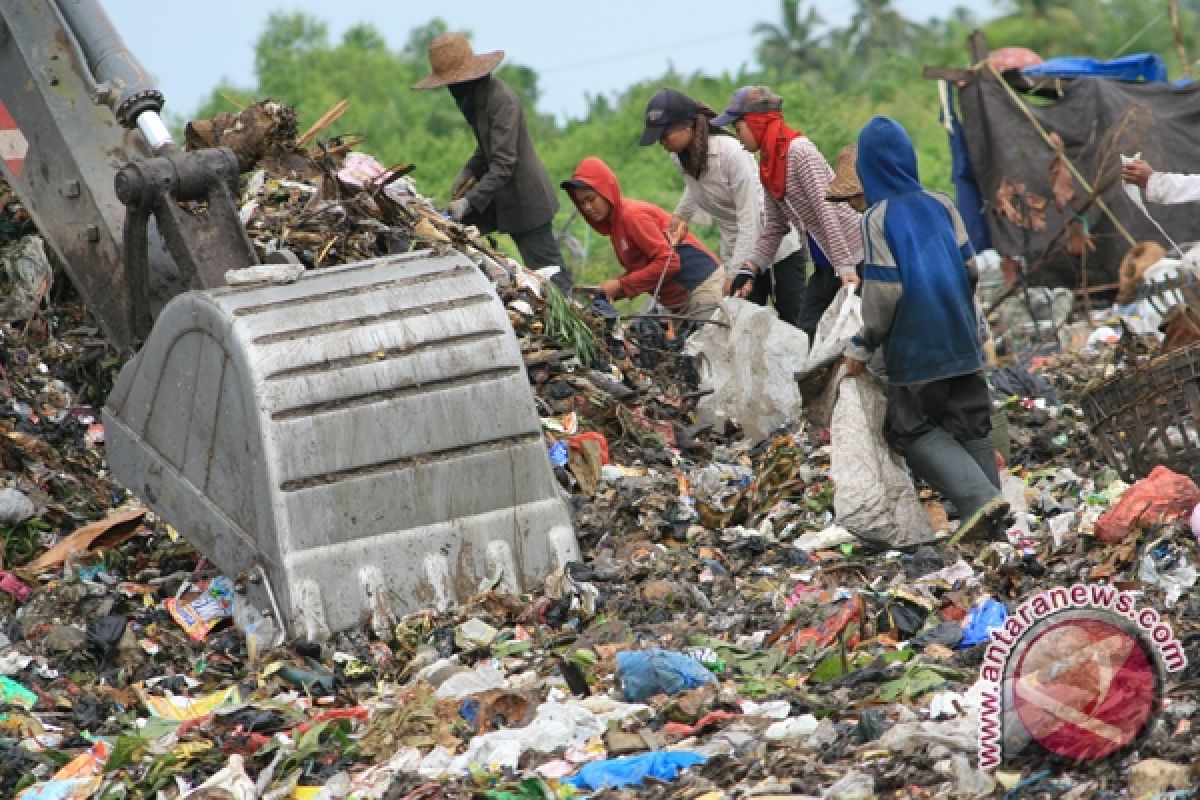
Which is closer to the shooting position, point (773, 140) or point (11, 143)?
point (11, 143)

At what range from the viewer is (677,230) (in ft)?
30.4

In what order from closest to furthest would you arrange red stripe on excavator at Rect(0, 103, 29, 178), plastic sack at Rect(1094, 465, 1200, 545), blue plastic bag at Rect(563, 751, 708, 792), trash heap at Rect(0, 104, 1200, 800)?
1. blue plastic bag at Rect(563, 751, 708, 792)
2. trash heap at Rect(0, 104, 1200, 800)
3. plastic sack at Rect(1094, 465, 1200, 545)
4. red stripe on excavator at Rect(0, 103, 29, 178)

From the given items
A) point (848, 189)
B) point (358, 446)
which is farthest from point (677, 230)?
point (358, 446)

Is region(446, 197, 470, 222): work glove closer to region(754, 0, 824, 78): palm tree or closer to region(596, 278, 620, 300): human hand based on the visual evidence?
region(596, 278, 620, 300): human hand

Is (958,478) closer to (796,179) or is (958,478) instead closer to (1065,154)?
(796,179)

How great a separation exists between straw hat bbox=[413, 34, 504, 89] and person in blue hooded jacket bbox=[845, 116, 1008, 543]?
132 inches

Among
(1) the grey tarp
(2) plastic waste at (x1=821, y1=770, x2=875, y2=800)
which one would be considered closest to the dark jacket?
(1) the grey tarp

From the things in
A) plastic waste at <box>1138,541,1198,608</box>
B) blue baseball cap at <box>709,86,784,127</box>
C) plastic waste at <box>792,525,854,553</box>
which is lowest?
plastic waste at <box>792,525,854,553</box>

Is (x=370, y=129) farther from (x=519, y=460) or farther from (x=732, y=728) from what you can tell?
(x=732, y=728)

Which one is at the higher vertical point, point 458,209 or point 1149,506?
point 458,209

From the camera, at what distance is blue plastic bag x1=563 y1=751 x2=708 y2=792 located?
4.32 meters

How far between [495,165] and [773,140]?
5.25 feet

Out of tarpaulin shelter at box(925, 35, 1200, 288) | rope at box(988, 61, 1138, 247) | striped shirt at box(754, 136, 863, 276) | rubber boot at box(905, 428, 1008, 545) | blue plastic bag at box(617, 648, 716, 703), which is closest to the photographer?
blue plastic bag at box(617, 648, 716, 703)

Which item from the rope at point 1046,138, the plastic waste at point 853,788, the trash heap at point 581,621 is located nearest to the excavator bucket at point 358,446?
the trash heap at point 581,621
